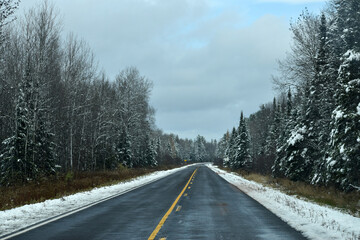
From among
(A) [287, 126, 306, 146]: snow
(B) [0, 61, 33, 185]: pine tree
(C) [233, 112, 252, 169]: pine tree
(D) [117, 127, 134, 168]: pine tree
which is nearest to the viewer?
(B) [0, 61, 33, 185]: pine tree

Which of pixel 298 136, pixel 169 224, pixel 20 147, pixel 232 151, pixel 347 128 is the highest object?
pixel 232 151

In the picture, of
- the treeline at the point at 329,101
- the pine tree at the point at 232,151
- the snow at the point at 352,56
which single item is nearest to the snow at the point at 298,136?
the treeline at the point at 329,101

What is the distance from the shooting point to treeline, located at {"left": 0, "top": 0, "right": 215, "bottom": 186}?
25.2 meters

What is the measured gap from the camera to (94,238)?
775 centimetres

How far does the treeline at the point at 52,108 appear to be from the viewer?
2517cm

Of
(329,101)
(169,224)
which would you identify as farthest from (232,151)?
(169,224)

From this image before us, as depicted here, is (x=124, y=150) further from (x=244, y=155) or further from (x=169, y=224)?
(x=169, y=224)

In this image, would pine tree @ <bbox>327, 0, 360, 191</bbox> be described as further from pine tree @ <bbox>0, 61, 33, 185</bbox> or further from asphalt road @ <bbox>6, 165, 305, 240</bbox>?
pine tree @ <bbox>0, 61, 33, 185</bbox>

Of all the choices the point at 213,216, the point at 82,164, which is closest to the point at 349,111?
the point at 213,216

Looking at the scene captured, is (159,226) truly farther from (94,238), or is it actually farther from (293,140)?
(293,140)

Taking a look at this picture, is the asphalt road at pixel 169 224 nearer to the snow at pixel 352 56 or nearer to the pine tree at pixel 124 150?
the snow at pixel 352 56

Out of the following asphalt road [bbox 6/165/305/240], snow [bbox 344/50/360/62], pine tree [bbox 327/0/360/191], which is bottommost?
asphalt road [bbox 6/165/305/240]

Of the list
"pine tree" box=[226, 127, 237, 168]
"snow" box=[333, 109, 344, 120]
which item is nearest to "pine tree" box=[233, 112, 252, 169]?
"pine tree" box=[226, 127, 237, 168]

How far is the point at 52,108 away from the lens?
105 ft
